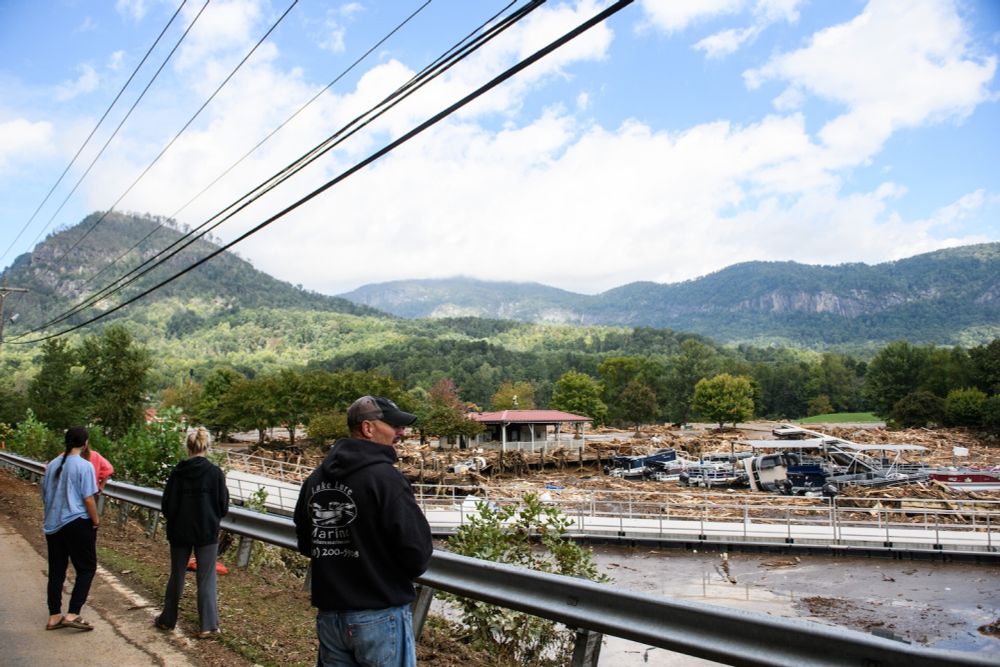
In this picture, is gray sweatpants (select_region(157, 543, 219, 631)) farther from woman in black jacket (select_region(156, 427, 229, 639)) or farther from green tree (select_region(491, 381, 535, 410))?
green tree (select_region(491, 381, 535, 410))

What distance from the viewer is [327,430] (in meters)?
55.1

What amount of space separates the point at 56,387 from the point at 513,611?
4846 cm

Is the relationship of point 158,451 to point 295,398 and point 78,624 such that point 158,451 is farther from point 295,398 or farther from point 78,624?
point 295,398

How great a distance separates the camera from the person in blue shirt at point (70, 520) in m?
6.32

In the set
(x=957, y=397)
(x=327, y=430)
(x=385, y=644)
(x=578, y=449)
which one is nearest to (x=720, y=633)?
(x=385, y=644)

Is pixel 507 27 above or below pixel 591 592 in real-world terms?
above

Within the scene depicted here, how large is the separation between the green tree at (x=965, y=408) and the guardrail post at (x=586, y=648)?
283ft

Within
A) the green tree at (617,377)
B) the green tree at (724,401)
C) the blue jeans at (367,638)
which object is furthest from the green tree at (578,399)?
the blue jeans at (367,638)

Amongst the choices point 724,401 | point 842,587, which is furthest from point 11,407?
point 724,401

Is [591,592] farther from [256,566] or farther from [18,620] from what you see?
[256,566]

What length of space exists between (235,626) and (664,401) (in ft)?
397

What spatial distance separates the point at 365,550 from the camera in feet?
10.5

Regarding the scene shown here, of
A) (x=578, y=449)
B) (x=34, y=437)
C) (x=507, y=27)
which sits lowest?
(x=578, y=449)

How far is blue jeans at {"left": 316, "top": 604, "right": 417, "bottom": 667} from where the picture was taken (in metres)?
3.20
